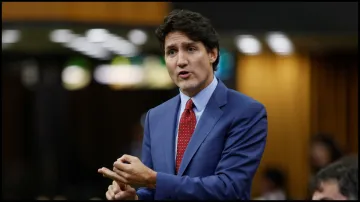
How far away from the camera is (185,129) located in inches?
167

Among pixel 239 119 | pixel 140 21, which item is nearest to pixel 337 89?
pixel 140 21

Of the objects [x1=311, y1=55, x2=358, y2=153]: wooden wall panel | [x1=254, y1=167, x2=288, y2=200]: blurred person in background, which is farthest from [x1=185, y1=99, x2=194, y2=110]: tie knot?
[x1=311, y1=55, x2=358, y2=153]: wooden wall panel

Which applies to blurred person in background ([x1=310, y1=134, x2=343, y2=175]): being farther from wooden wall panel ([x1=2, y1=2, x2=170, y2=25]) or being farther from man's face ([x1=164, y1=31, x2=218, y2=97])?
man's face ([x1=164, y1=31, x2=218, y2=97])

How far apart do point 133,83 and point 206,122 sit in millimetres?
13675

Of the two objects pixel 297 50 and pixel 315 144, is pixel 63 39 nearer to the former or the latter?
pixel 297 50

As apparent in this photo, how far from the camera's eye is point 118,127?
17969mm

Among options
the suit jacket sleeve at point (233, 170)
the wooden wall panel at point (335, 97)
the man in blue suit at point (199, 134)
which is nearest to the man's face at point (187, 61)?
the man in blue suit at point (199, 134)

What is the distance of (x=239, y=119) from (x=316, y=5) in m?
8.22

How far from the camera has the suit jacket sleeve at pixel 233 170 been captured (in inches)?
159

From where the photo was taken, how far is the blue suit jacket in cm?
404

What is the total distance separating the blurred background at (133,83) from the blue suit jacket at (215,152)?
19.1ft

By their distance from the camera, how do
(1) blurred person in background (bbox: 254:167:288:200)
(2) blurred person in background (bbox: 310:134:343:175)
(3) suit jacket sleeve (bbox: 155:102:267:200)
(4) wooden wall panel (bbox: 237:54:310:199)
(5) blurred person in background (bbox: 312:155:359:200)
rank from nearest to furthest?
(3) suit jacket sleeve (bbox: 155:102:267:200)
(5) blurred person in background (bbox: 312:155:359:200)
(2) blurred person in background (bbox: 310:134:343:175)
(1) blurred person in background (bbox: 254:167:288:200)
(4) wooden wall panel (bbox: 237:54:310:199)

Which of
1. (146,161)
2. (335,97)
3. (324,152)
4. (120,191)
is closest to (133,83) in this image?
(335,97)

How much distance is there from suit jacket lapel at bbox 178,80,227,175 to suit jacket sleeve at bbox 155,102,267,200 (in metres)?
0.09
